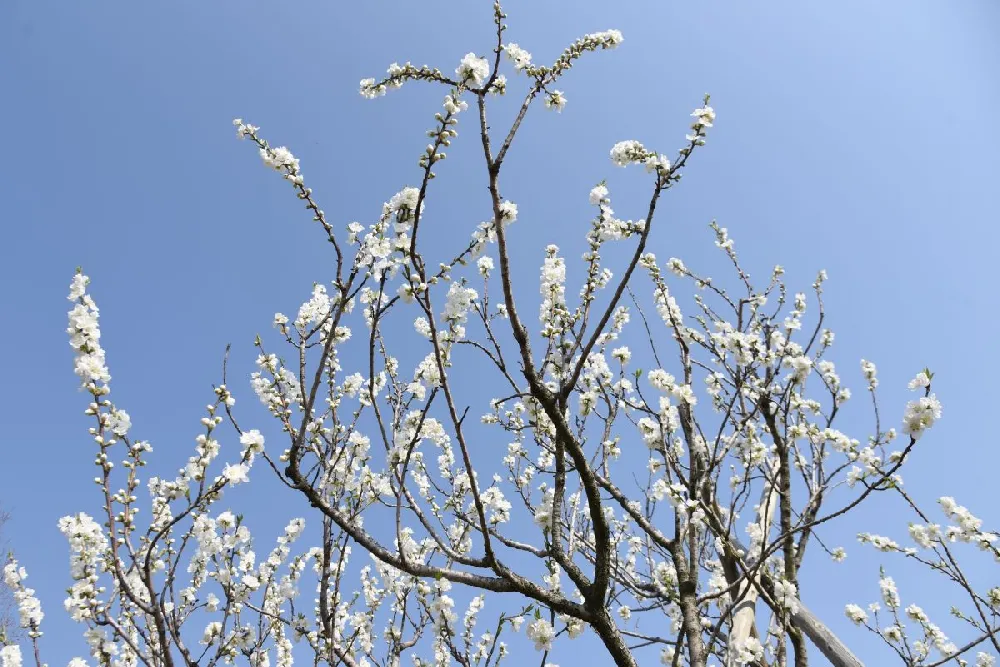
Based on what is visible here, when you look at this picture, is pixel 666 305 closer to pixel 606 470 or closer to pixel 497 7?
pixel 606 470

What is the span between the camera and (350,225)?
2.82 m

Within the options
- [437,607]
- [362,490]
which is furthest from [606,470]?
[362,490]

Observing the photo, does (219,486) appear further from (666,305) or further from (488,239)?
(666,305)

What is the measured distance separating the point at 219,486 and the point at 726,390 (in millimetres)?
4371

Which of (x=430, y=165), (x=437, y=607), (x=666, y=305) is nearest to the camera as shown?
(x=430, y=165)

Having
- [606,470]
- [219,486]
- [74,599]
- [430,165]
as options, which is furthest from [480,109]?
[74,599]

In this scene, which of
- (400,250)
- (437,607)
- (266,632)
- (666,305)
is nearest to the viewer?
(400,250)

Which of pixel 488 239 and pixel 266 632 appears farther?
pixel 266 632

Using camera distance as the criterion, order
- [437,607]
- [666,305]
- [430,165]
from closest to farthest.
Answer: [430,165] < [437,607] < [666,305]

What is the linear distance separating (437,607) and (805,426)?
3.77m

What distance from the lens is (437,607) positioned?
11.1ft

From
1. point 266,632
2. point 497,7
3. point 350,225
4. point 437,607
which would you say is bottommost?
point 437,607

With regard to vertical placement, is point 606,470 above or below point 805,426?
below

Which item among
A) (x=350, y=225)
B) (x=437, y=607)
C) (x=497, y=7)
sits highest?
(x=497, y=7)
